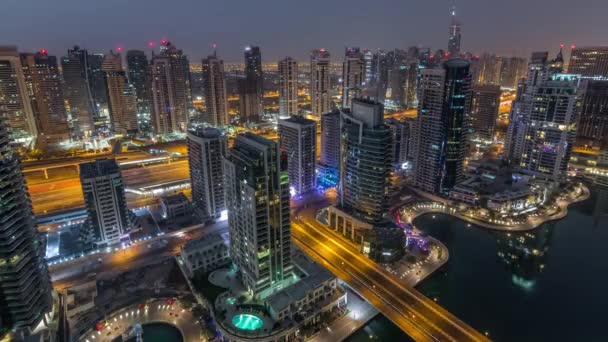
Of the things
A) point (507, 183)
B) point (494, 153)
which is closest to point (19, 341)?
point (507, 183)

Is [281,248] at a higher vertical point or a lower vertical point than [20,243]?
lower

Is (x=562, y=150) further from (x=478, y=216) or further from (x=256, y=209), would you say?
(x=256, y=209)

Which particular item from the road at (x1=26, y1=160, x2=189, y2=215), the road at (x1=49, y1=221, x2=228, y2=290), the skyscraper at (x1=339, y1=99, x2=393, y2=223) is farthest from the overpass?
the skyscraper at (x1=339, y1=99, x2=393, y2=223)

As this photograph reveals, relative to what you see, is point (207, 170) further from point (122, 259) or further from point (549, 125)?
point (549, 125)

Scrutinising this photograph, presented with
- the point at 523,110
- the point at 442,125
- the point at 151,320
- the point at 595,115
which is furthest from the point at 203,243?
the point at 595,115

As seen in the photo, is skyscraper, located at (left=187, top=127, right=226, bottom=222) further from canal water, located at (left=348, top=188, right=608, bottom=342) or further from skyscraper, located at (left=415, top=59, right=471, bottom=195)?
skyscraper, located at (left=415, top=59, right=471, bottom=195)
